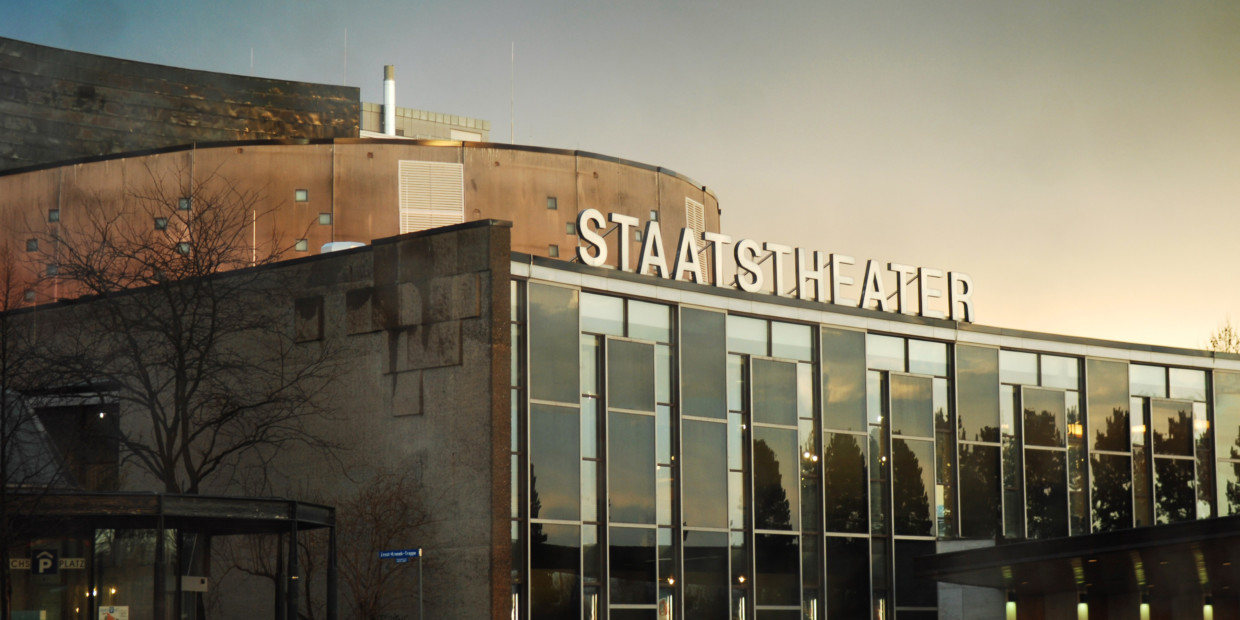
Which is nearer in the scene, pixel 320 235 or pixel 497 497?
pixel 497 497

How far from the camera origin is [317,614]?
131ft

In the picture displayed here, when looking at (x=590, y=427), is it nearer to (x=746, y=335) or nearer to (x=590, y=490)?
(x=590, y=490)

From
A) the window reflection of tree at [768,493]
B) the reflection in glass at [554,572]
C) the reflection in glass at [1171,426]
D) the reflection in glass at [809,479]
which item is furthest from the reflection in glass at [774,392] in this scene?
the reflection in glass at [1171,426]

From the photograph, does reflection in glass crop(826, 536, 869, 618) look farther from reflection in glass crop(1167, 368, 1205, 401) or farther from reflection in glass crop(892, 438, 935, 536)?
reflection in glass crop(1167, 368, 1205, 401)

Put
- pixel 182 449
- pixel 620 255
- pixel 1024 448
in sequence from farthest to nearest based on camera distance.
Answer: pixel 1024 448 < pixel 620 255 < pixel 182 449

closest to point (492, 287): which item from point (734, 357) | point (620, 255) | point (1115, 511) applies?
point (620, 255)

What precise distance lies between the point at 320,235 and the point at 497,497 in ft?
78.9

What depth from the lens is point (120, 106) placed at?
236ft

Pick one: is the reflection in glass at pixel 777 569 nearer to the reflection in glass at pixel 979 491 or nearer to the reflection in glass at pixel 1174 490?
the reflection in glass at pixel 979 491

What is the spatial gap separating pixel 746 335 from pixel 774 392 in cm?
199

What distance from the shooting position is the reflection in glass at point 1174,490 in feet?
180

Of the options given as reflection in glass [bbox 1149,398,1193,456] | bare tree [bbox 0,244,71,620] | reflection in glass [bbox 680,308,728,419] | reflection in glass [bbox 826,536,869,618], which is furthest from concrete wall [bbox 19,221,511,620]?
reflection in glass [bbox 1149,398,1193,456]

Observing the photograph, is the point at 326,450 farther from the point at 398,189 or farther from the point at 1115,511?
the point at 1115,511

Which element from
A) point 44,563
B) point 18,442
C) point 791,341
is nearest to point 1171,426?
point 791,341
